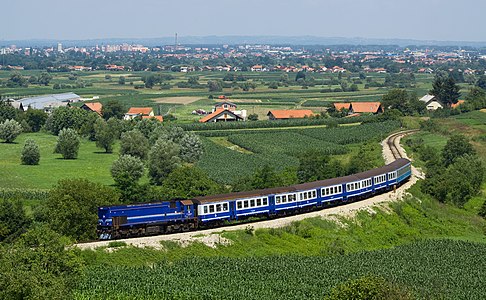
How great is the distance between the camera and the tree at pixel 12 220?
55375 millimetres

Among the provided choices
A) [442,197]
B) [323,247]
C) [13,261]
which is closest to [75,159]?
[442,197]

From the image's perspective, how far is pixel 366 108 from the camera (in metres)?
147

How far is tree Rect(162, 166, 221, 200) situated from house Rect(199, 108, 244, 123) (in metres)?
68.5

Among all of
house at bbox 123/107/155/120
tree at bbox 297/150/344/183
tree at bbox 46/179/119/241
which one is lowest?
house at bbox 123/107/155/120

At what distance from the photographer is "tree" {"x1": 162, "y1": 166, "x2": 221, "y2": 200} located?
212ft

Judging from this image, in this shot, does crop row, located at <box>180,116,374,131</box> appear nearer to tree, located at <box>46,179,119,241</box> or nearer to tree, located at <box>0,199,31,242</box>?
tree, located at <box>0,199,31,242</box>

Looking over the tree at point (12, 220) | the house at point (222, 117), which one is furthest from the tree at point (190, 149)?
the tree at point (12, 220)

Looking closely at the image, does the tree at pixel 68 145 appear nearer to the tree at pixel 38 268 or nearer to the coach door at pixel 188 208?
the coach door at pixel 188 208

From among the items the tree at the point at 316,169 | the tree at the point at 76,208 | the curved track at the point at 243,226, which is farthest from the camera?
the tree at the point at 316,169

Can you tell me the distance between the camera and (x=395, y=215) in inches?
2445

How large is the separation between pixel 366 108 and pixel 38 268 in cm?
11711

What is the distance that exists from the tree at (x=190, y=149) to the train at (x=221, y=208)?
34.8 metres

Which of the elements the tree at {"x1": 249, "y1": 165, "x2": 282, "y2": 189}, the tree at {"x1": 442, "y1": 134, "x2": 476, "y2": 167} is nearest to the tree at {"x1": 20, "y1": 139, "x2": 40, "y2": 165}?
the tree at {"x1": 249, "y1": 165, "x2": 282, "y2": 189}

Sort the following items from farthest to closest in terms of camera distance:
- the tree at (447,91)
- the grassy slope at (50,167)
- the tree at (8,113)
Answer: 1. the tree at (447,91)
2. the tree at (8,113)
3. the grassy slope at (50,167)
